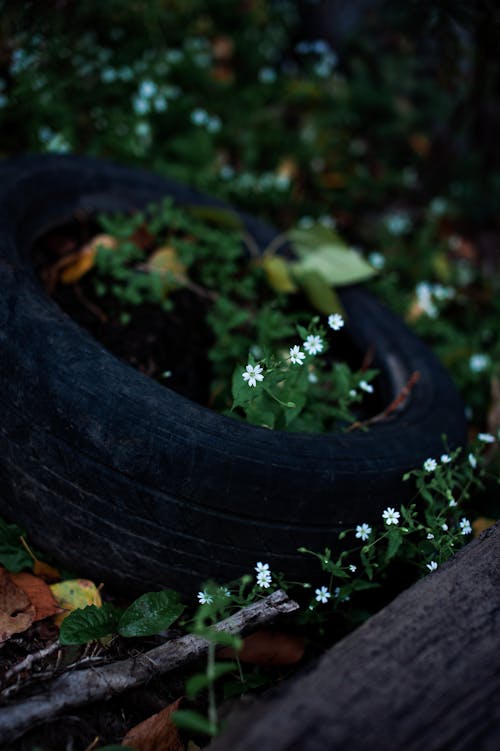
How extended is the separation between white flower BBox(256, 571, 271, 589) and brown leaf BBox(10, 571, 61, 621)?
0.60 m

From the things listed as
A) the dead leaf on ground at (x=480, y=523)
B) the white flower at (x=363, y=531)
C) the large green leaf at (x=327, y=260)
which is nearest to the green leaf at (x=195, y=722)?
the white flower at (x=363, y=531)

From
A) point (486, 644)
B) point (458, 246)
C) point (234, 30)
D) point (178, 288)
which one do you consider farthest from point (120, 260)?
point (234, 30)

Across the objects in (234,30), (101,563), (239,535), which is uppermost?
(234,30)

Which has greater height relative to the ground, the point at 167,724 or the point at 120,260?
the point at 120,260

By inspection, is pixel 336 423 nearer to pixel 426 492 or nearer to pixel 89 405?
pixel 426 492

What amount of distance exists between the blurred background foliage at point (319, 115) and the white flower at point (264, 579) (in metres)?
1.66

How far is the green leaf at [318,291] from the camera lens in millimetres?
2752

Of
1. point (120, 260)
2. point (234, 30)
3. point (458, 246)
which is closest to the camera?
point (120, 260)

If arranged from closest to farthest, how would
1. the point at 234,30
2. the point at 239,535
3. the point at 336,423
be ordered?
the point at 239,535, the point at 336,423, the point at 234,30

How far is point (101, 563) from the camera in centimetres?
183

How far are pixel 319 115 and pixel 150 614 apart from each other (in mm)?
4142

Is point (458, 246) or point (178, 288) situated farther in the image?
point (458, 246)

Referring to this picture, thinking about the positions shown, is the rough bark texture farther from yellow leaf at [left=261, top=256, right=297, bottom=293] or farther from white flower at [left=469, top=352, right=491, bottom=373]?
white flower at [left=469, top=352, right=491, bottom=373]

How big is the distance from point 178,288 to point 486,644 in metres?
1.79
